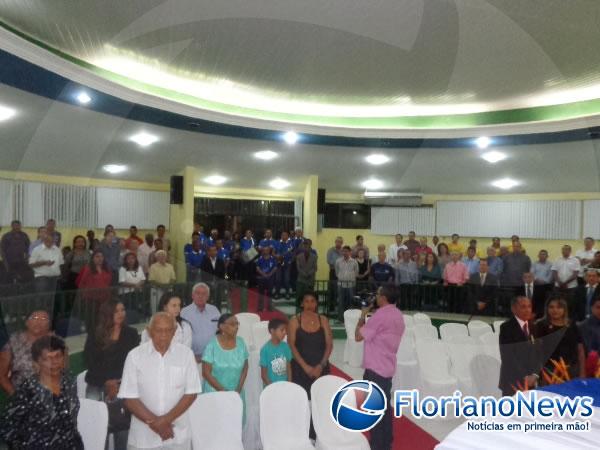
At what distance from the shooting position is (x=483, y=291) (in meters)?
8.75

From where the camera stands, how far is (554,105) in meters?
8.01

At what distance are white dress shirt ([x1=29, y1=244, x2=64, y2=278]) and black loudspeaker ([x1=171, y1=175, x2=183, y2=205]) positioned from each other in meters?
3.29

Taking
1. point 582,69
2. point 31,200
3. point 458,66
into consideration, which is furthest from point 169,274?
point 582,69

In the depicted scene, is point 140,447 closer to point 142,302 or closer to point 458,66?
point 142,302

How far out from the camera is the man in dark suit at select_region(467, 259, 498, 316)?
28.7 feet

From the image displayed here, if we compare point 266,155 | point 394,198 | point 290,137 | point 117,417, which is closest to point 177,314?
point 117,417

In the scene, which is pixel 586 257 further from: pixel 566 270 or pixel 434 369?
pixel 434 369

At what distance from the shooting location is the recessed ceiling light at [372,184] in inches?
474

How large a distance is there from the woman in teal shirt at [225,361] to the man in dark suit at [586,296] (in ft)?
17.9

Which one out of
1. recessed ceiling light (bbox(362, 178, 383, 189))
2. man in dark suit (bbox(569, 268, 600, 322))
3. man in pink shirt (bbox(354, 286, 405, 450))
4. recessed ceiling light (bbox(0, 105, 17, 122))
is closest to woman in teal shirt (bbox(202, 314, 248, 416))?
man in pink shirt (bbox(354, 286, 405, 450))

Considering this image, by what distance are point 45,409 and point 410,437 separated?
323cm

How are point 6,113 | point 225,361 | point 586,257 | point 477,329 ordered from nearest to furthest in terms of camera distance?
point 225,361 → point 6,113 → point 477,329 → point 586,257

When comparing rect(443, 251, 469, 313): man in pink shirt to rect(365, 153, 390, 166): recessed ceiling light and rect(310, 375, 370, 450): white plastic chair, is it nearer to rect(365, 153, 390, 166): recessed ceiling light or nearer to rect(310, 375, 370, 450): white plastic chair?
rect(365, 153, 390, 166): recessed ceiling light

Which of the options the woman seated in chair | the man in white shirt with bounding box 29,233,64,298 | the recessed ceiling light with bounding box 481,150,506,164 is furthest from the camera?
the recessed ceiling light with bounding box 481,150,506,164
